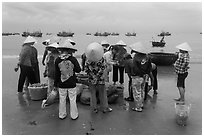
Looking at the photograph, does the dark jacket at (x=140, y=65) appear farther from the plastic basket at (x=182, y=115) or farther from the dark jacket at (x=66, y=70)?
the dark jacket at (x=66, y=70)

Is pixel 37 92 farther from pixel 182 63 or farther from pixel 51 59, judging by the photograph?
pixel 182 63

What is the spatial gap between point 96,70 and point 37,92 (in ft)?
6.04

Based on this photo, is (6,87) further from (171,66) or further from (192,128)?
(171,66)

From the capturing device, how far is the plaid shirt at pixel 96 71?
4562mm

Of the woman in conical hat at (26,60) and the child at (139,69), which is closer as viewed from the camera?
the child at (139,69)

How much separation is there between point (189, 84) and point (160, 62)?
4131 millimetres

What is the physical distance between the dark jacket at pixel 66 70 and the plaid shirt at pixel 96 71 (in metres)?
0.37

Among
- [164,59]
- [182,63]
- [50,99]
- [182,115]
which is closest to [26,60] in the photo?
[50,99]

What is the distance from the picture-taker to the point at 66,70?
424cm

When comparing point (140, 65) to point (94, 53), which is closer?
point (94, 53)

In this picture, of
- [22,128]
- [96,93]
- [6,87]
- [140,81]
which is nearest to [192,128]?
[140,81]

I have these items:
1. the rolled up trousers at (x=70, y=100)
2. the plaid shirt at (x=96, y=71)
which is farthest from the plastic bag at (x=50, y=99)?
the plaid shirt at (x=96, y=71)

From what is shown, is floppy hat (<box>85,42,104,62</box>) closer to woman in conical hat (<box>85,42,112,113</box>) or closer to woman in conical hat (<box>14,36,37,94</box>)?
woman in conical hat (<box>85,42,112,113</box>)

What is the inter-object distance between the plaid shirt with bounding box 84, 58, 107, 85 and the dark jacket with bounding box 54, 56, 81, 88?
0.37 m
